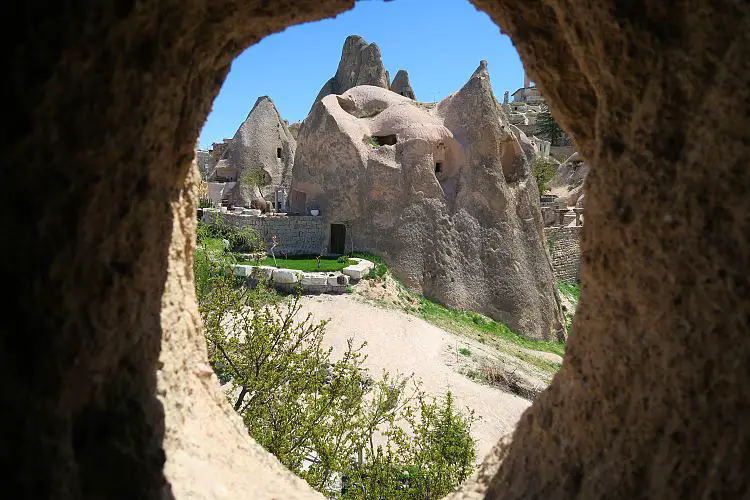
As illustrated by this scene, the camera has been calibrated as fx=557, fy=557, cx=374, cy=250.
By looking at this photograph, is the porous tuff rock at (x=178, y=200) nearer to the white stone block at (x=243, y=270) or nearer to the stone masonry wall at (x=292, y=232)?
the white stone block at (x=243, y=270)

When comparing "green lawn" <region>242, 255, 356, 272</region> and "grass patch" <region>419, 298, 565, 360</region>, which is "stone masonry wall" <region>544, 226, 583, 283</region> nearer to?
"grass patch" <region>419, 298, 565, 360</region>

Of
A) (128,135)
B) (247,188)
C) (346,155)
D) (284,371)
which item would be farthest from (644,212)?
(247,188)

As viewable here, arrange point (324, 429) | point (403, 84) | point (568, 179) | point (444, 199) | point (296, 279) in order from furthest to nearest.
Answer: point (568, 179) < point (403, 84) < point (444, 199) < point (296, 279) < point (324, 429)

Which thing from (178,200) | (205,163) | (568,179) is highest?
(568,179)

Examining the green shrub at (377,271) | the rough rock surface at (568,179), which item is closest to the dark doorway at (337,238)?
the green shrub at (377,271)

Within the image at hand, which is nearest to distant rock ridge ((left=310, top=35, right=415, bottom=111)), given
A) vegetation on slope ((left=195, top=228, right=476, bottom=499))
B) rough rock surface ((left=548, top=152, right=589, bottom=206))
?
rough rock surface ((left=548, top=152, right=589, bottom=206))

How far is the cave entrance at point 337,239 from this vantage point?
19688 mm

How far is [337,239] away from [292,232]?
1.61 meters

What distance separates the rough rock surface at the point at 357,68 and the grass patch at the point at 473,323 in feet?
56.8

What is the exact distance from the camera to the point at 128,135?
7.89ft

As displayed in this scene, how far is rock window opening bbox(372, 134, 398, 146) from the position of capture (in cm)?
1936

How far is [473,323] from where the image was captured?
58.0ft

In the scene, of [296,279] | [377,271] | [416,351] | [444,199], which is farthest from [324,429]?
[444,199]

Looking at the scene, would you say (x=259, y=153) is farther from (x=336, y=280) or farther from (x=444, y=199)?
(x=336, y=280)
